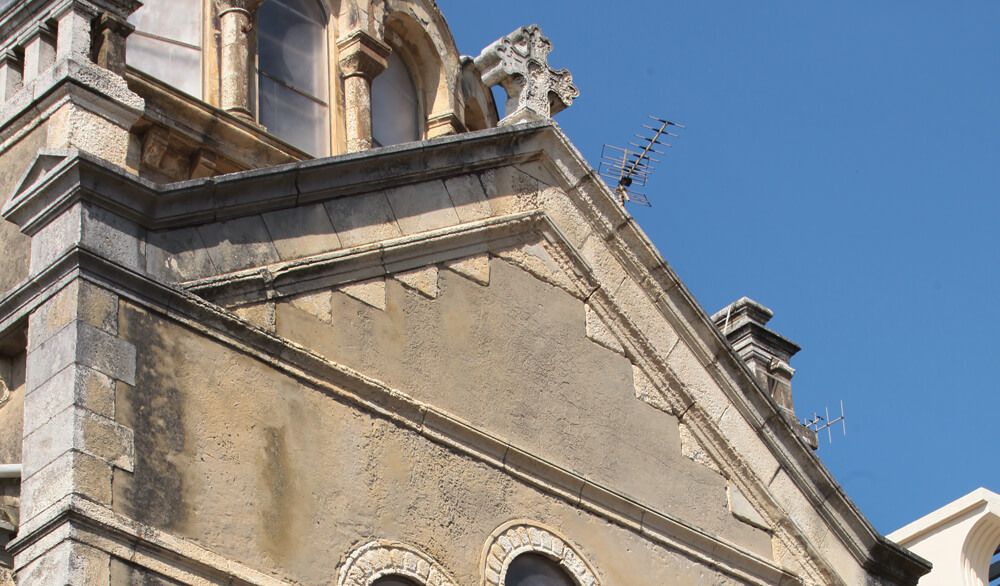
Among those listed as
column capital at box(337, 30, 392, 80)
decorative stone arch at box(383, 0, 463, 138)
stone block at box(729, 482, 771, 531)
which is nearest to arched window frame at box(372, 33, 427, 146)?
decorative stone arch at box(383, 0, 463, 138)

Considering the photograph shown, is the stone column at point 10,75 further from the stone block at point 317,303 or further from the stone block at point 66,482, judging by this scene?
the stone block at point 66,482

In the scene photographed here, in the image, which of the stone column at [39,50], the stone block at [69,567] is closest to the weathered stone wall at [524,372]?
the stone column at [39,50]

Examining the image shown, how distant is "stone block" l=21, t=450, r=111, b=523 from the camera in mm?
9859

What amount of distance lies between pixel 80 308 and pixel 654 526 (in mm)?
4772

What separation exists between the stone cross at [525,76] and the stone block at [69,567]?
5.91m

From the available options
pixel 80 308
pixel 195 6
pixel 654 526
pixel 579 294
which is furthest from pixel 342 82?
pixel 80 308

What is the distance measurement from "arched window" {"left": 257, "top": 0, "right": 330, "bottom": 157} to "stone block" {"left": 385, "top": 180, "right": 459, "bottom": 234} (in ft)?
19.4

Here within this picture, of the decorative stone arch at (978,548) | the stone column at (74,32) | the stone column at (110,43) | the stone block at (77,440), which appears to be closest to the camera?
the stone block at (77,440)

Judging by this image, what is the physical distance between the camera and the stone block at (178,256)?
11086 millimetres

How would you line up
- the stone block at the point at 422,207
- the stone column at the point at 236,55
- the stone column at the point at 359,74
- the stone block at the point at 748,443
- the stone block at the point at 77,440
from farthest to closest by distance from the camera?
the stone column at the point at 359,74 < the stone column at the point at 236,55 < the stone block at the point at 748,443 < the stone block at the point at 422,207 < the stone block at the point at 77,440

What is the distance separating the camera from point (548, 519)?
1260cm

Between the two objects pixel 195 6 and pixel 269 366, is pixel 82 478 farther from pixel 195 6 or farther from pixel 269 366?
pixel 195 6

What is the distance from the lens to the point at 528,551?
12352 millimetres

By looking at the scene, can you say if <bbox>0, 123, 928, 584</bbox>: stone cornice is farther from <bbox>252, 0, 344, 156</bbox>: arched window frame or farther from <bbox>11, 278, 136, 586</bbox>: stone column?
<bbox>252, 0, 344, 156</bbox>: arched window frame
